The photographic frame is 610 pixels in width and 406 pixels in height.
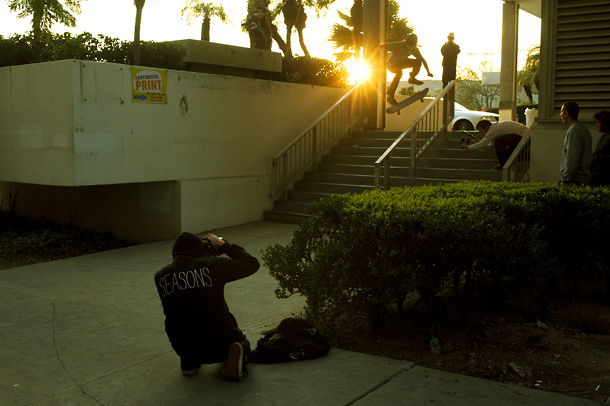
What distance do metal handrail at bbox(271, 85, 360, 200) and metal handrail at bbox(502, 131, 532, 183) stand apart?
159 inches

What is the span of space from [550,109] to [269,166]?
5052 millimetres

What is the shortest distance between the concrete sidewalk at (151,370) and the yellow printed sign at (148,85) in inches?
146

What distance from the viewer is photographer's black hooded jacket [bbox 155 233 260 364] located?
3.89 metres

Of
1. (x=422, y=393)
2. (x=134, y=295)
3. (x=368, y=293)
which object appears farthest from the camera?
(x=134, y=295)

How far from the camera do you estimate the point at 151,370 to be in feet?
13.8

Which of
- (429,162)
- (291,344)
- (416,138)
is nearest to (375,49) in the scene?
(416,138)

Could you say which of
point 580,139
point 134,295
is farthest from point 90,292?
point 580,139

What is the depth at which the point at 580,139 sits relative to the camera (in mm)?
7137

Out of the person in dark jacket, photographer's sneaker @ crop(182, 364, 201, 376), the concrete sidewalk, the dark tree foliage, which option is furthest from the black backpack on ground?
the dark tree foliage

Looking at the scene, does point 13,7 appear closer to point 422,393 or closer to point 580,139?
point 580,139

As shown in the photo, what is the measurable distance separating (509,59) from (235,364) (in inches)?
720

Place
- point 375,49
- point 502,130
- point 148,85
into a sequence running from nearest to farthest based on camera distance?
point 148,85 < point 502,130 < point 375,49

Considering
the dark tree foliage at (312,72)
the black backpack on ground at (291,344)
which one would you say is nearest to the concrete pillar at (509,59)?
the dark tree foliage at (312,72)

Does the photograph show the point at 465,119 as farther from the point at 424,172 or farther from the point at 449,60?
the point at 424,172
